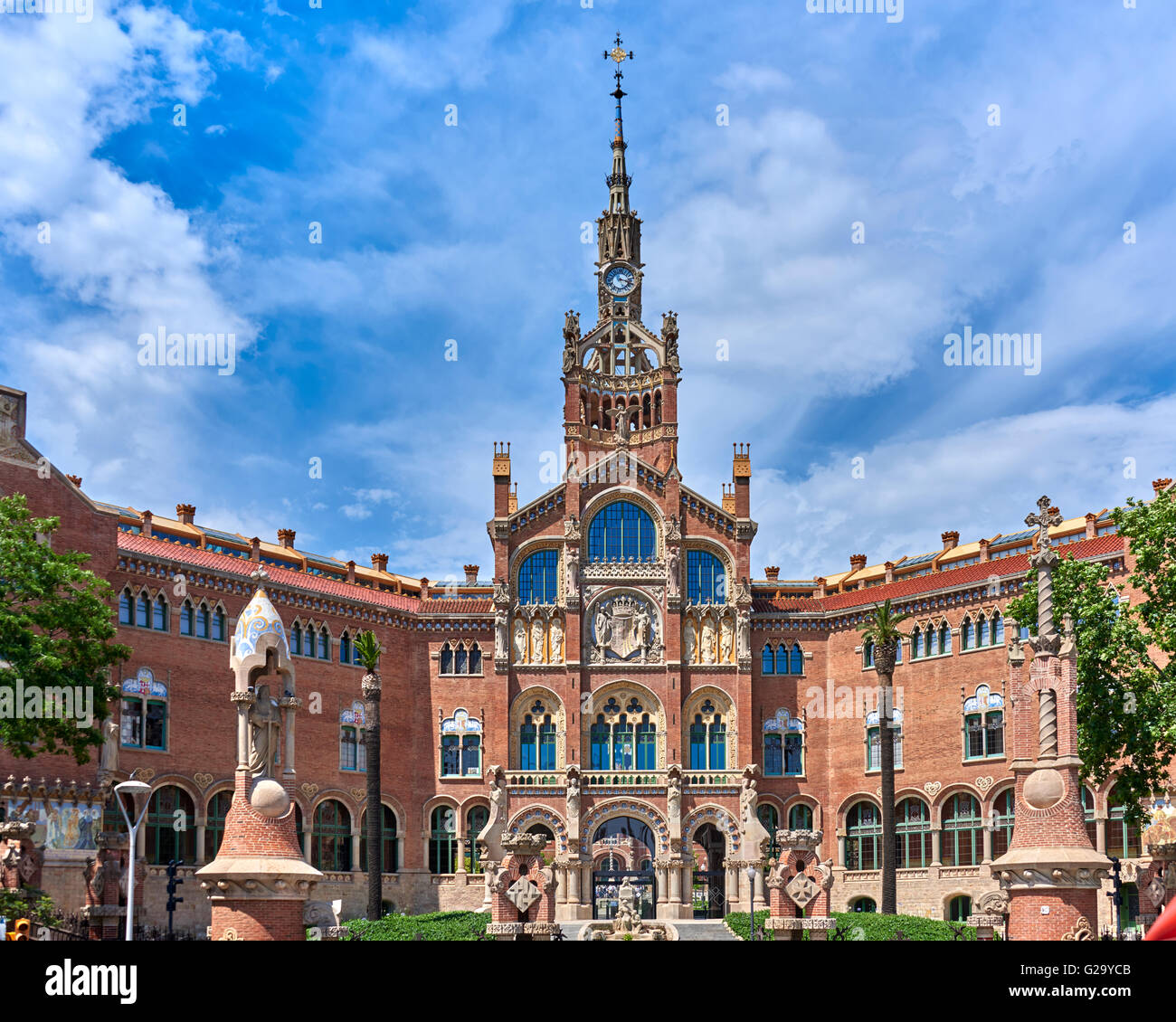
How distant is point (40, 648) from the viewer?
34.5 metres

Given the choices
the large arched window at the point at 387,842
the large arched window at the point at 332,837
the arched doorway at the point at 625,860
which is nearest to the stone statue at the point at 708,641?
the arched doorway at the point at 625,860

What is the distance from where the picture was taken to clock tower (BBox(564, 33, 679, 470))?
239 ft

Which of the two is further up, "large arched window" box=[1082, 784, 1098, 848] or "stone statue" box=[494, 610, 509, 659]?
"stone statue" box=[494, 610, 509, 659]

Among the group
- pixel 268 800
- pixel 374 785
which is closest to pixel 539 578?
pixel 374 785

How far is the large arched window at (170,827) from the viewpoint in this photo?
54.4m

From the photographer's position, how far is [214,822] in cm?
5694

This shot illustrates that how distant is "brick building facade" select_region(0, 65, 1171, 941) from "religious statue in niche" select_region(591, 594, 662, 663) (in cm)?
11

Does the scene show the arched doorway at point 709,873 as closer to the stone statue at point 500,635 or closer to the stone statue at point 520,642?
the stone statue at point 520,642

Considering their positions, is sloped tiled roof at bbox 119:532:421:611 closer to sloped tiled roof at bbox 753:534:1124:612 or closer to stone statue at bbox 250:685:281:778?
sloped tiled roof at bbox 753:534:1124:612

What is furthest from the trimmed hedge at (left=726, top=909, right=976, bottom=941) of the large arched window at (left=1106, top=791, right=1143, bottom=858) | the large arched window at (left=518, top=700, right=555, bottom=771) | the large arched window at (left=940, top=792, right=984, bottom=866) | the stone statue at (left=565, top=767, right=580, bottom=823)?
the large arched window at (left=518, top=700, right=555, bottom=771)

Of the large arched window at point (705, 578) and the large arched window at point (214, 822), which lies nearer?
the large arched window at point (214, 822)

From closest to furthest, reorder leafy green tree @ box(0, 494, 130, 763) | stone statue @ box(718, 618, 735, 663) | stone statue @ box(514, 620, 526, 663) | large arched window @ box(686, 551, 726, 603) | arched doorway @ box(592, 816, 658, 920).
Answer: leafy green tree @ box(0, 494, 130, 763), arched doorway @ box(592, 816, 658, 920), stone statue @ box(514, 620, 526, 663), stone statue @ box(718, 618, 735, 663), large arched window @ box(686, 551, 726, 603)

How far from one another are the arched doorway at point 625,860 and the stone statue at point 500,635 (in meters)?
9.28
